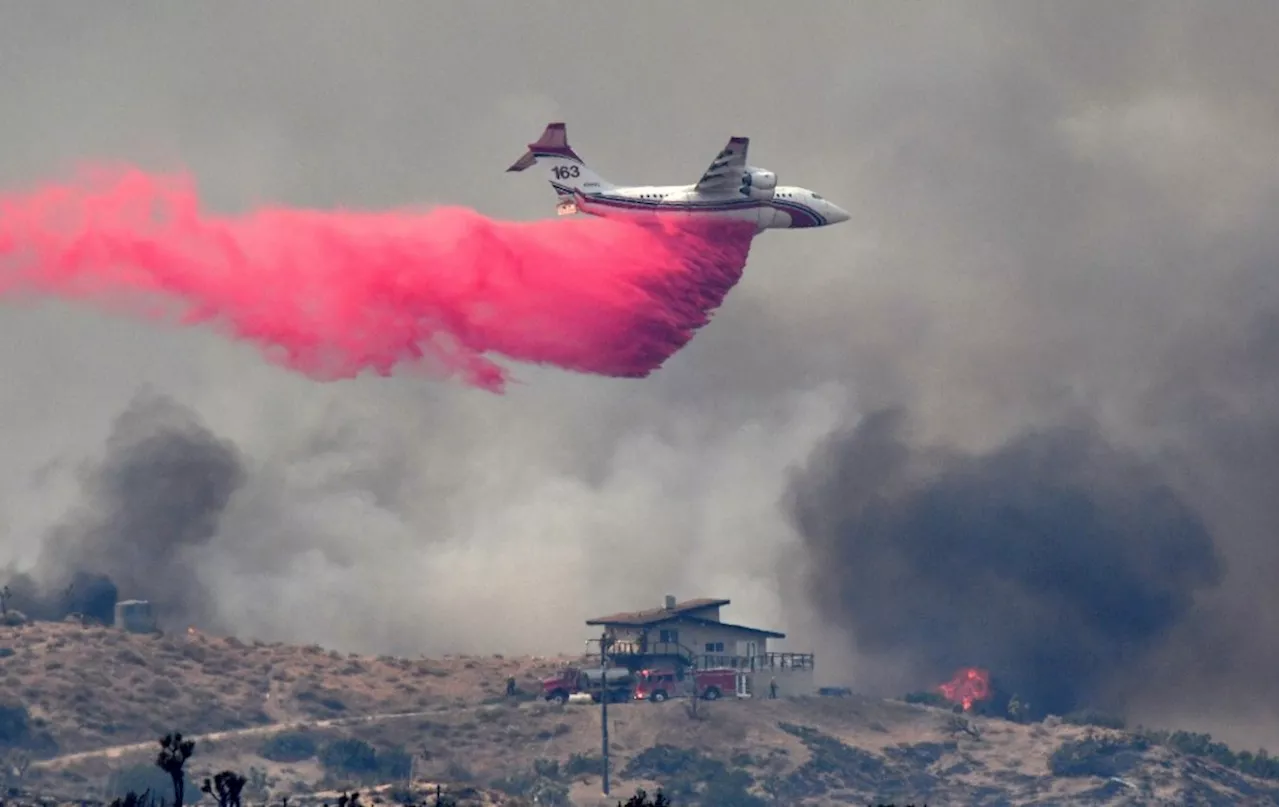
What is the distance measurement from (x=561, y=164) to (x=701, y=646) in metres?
41.5

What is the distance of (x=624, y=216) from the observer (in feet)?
461

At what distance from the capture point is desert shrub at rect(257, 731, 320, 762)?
150m

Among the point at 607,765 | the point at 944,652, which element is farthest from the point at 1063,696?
the point at 607,765

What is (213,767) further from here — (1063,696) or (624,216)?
(1063,696)

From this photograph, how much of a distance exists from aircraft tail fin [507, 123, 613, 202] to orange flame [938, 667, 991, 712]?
53468 millimetres

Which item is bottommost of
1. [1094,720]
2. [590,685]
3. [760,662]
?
[1094,720]

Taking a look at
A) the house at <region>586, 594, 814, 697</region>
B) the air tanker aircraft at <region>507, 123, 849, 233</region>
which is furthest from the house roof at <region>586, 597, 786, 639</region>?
the air tanker aircraft at <region>507, 123, 849, 233</region>

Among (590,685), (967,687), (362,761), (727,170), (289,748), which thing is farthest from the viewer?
(967,687)

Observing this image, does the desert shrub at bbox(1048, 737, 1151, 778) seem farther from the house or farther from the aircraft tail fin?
the aircraft tail fin

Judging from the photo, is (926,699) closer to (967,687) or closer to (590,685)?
(967,687)

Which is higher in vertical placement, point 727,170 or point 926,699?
point 727,170

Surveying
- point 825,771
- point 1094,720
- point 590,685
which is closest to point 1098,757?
point 1094,720

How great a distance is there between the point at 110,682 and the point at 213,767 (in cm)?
1330

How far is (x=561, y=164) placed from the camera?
143 metres
